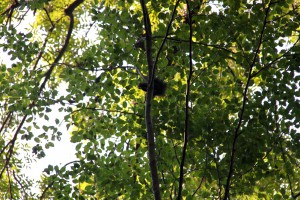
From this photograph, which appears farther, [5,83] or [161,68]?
[5,83]

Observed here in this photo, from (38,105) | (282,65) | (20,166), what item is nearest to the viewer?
(282,65)

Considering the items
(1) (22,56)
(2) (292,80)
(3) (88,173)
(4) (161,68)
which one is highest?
(1) (22,56)

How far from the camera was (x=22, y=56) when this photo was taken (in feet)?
19.5

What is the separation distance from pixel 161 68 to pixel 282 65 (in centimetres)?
152

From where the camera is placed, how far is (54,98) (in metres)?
5.75

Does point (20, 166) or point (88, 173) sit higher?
point (20, 166)

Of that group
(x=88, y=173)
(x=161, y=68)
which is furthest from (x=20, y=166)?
(x=161, y=68)

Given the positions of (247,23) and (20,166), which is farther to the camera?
(20,166)

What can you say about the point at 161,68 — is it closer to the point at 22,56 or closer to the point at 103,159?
the point at 103,159

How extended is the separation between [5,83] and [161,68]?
2244 millimetres

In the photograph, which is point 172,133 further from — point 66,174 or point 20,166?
point 20,166

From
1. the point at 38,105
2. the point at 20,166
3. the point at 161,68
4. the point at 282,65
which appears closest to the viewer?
the point at 282,65

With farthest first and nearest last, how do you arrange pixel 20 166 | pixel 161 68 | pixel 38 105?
1. pixel 20 166
2. pixel 38 105
3. pixel 161 68

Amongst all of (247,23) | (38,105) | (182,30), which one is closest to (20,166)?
(38,105)
